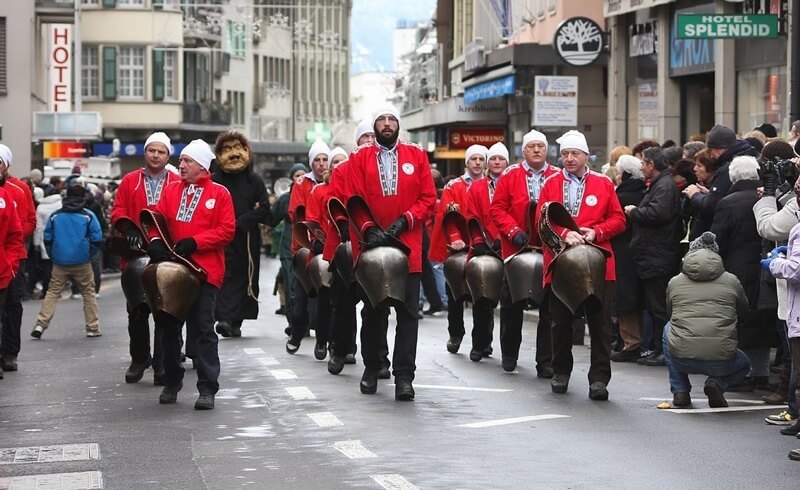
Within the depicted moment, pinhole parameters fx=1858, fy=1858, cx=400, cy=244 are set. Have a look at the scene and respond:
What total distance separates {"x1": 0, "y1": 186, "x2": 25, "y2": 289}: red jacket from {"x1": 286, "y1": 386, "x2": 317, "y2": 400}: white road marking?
7.66ft

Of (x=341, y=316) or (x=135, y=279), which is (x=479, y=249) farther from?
(x=135, y=279)

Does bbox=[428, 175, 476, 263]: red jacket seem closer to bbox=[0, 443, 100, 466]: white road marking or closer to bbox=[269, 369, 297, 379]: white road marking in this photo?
bbox=[269, 369, 297, 379]: white road marking

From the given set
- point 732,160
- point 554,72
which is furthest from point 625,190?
point 554,72

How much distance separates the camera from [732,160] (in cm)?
1445

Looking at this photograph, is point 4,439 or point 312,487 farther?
point 4,439

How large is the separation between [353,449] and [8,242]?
4822 millimetres

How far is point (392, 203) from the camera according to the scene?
13.4m

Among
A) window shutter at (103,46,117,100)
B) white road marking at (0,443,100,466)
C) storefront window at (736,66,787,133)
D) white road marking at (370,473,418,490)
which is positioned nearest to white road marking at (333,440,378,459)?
white road marking at (370,473,418,490)

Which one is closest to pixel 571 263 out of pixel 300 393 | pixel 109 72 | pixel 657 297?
pixel 300 393

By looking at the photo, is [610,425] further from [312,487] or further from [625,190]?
[625,190]

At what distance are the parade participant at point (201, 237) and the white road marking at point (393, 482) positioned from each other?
3.37 metres

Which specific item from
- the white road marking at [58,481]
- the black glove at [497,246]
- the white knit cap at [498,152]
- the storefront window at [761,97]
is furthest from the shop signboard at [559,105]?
the white road marking at [58,481]

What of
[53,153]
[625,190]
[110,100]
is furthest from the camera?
[110,100]

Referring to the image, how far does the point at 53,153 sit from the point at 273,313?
29712 millimetres
